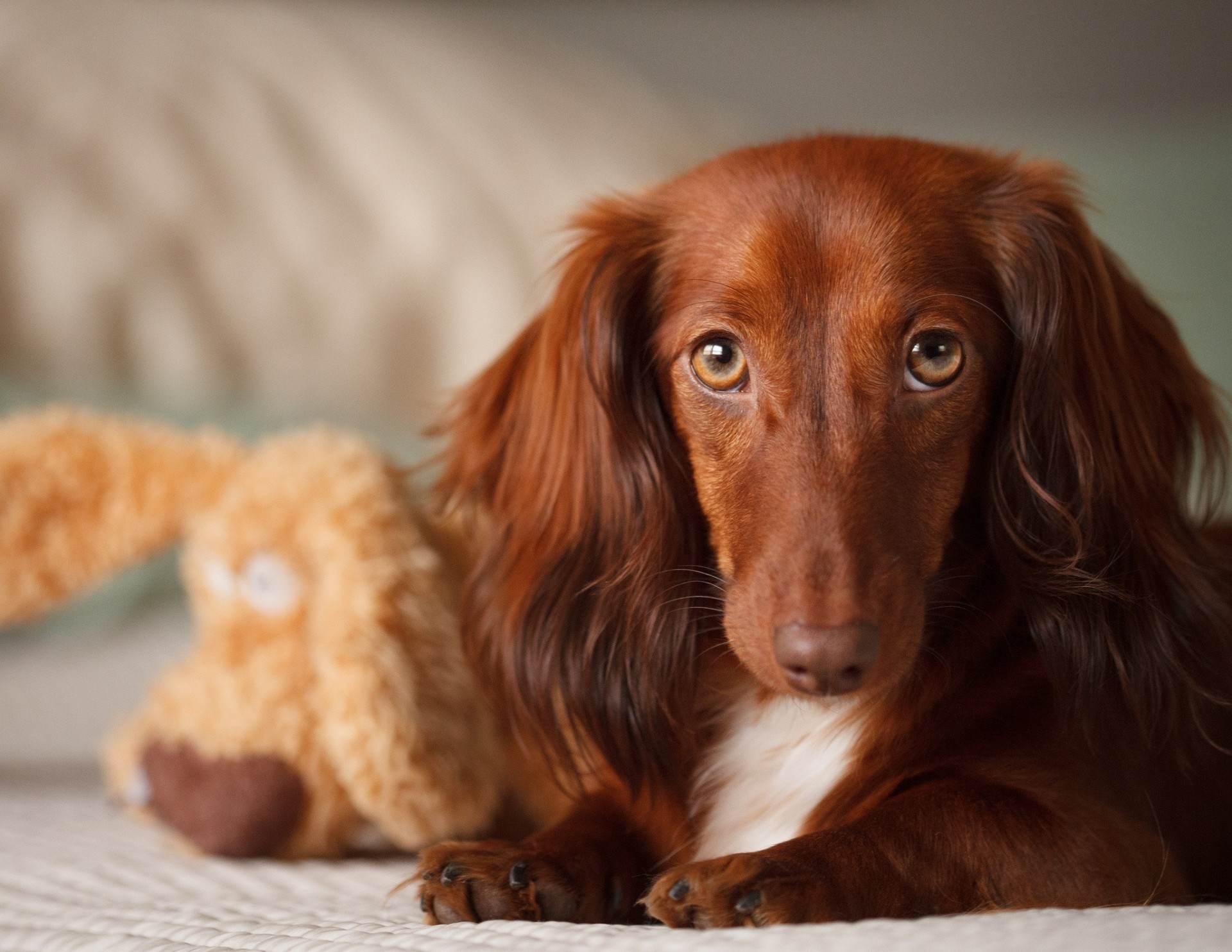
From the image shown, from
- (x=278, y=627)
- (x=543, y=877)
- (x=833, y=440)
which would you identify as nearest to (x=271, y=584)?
(x=278, y=627)

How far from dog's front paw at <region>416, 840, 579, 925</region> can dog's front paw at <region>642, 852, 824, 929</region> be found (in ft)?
0.59

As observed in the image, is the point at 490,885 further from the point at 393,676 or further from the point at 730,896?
the point at 393,676

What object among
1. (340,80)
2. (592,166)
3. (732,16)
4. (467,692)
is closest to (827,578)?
(467,692)

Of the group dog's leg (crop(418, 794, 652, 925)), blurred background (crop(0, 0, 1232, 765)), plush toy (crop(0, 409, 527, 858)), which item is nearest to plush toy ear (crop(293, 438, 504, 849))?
plush toy (crop(0, 409, 527, 858))

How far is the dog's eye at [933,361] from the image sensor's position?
121 cm

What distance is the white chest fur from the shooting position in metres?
1.29

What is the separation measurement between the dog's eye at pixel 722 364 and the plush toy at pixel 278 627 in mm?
551

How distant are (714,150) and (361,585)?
5.94 ft

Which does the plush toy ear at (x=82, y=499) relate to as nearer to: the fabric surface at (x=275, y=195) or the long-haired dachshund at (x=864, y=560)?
the fabric surface at (x=275, y=195)

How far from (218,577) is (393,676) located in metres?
0.32

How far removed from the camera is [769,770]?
1342mm

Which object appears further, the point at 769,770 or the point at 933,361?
the point at 769,770

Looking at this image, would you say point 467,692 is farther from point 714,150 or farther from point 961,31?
point 961,31

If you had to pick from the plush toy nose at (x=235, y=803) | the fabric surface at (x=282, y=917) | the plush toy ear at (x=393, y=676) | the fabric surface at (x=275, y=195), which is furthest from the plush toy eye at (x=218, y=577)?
the fabric surface at (x=275, y=195)
